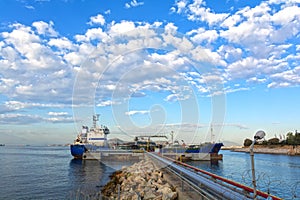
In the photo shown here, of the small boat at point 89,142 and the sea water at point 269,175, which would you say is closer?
the sea water at point 269,175

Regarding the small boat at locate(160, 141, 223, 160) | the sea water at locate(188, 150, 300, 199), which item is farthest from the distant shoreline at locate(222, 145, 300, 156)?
the sea water at locate(188, 150, 300, 199)

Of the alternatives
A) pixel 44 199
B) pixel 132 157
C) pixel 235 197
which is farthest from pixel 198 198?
pixel 132 157

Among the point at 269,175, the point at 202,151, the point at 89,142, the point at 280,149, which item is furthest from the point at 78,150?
the point at 280,149

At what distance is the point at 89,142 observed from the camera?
69.0 m

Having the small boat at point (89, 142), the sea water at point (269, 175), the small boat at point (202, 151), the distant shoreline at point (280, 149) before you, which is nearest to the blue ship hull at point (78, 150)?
the small boat at point (89, 142)

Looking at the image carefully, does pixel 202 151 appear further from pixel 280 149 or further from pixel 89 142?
pixel 280 149

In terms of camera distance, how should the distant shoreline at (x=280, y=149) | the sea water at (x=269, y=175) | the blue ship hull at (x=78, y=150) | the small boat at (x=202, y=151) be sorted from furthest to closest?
the distant shoreline at (x=280, y=149) < the small boat at (x=202, y=151) < the blue ship hull at (x=78, y=150) < the sea water at (x=269, y=175)

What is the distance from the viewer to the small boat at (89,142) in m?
62.5

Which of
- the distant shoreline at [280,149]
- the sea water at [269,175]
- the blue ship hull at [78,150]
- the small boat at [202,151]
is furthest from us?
the distant shoreline at [280,149]

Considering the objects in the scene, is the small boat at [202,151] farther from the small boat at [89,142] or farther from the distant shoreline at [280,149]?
the distant shoreline at [280,149]

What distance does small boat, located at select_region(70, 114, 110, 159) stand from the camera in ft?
205

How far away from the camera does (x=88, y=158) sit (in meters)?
60.4

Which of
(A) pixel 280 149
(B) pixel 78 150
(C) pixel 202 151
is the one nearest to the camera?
(B) pixel 78 150

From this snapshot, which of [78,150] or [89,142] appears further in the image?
[89,142]
